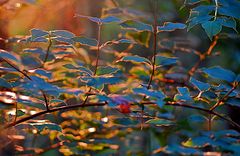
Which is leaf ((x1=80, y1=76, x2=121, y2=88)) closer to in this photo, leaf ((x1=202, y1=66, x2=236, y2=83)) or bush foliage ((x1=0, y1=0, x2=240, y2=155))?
bush foliage ((x1=0, y1=0, x2=240, y2=155))

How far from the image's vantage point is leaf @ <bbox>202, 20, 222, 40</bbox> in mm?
868

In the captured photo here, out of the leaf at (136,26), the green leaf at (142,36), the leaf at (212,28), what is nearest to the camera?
the leaf at (212,28)

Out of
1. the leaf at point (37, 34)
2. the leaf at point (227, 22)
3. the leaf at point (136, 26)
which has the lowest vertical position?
the leaf at point (37, 34)

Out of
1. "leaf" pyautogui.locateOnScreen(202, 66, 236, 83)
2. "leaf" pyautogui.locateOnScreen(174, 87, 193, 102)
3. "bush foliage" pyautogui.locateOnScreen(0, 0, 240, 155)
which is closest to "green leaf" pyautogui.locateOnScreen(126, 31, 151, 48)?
"bush foliage" pyautogui.locateOnScreen(0, 0, 240, 155)

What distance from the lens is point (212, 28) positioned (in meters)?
0.87

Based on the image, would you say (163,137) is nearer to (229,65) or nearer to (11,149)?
(11,149)

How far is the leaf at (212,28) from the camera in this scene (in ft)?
2.85

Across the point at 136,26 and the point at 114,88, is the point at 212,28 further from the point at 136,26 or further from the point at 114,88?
the point at 114,88

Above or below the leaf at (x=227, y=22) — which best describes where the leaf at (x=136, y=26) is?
below

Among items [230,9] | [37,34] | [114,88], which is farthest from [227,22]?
[114,88]

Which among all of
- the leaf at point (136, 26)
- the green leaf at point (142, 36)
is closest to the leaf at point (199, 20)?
the leaf at point (136, 26)

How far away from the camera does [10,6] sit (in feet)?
4.73

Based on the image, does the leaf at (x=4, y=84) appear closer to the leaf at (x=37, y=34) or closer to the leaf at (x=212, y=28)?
the leaf at (x=37, y=34)

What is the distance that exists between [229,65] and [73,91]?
2.42 metres
